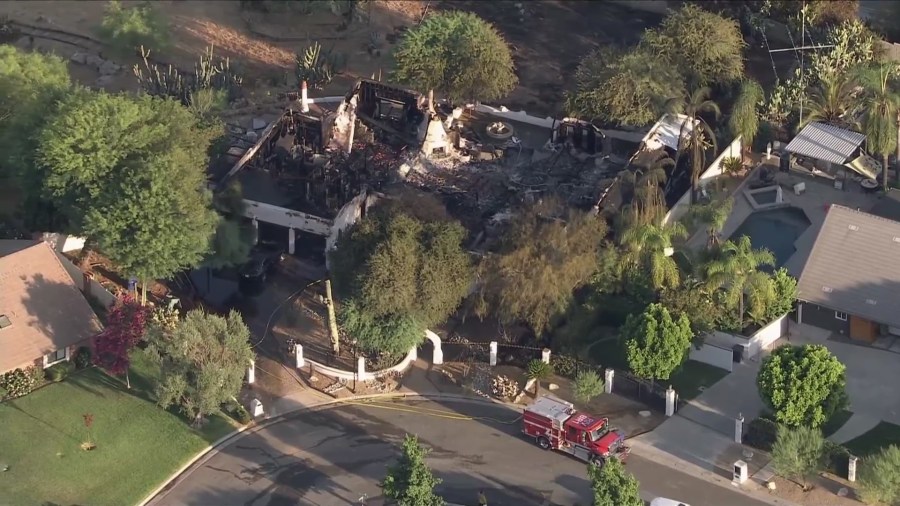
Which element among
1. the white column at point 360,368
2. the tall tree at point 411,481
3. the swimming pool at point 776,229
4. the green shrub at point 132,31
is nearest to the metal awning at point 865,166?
the swimming pool at point 776,229

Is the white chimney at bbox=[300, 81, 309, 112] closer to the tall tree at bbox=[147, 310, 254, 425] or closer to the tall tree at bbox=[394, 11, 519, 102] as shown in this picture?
the tall tree at bbox=[394, 11, 519, 102]

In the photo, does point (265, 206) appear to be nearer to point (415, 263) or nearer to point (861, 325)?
point (415, 263)

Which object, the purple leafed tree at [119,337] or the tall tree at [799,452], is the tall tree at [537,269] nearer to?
the tall tree at [799,452]

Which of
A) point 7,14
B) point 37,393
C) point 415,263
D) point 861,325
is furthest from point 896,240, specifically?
point 7,14

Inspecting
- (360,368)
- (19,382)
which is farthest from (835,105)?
(19,382)

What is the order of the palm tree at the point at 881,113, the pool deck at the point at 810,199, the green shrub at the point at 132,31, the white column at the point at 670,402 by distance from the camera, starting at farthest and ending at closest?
the green shrub at the point at 132,31, the palm tree at the point at 881,113, the pool deck at the point at 810,199, the white column at the point at 670,402

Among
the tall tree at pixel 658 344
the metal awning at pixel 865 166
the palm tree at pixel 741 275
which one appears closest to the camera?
the tall tree at pixel 658 344
